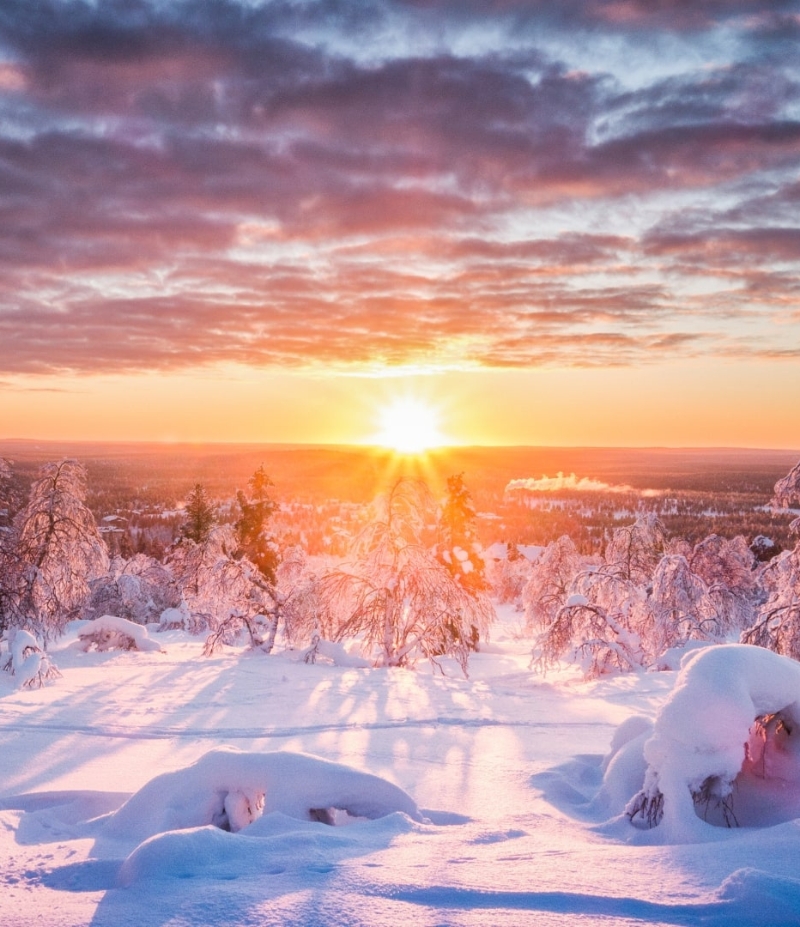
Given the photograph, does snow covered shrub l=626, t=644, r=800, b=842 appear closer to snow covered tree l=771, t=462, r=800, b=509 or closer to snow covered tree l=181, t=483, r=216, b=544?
snow covered tree l=771, t=462, r=800, b=509

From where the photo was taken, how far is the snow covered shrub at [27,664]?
14.3 meters

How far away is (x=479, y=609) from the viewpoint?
2073 cm

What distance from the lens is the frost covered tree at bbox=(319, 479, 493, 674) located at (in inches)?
762

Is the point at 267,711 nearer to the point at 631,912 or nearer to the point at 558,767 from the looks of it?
the point at 558,767

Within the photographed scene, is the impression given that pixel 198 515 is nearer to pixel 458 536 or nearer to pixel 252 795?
pixel 458 536

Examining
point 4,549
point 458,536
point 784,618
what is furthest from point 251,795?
point 458,536

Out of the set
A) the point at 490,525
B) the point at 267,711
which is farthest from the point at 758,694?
the point at 490,525

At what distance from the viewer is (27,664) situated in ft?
47.9

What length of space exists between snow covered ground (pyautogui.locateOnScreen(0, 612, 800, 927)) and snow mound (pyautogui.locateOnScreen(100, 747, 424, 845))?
0.02 m

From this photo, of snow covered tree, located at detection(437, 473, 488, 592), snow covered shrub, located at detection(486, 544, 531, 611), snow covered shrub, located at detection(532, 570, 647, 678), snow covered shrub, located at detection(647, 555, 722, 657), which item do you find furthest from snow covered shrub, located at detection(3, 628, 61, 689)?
snow covered shrub, located at detection(486, 544, 531, 611)

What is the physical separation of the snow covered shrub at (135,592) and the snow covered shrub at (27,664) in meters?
15.9

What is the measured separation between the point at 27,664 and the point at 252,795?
11241mm

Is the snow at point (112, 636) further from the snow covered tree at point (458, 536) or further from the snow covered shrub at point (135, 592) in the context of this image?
the snow covered tree at point (458, 536)

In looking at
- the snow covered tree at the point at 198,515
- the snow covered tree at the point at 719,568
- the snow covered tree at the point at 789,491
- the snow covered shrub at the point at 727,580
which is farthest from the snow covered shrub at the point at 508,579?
the snow covered tree at the point at 789,491
